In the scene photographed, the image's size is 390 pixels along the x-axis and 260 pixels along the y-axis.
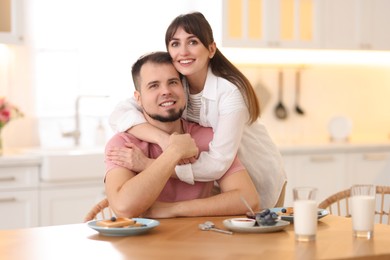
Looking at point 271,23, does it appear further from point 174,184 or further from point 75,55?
point 174,184

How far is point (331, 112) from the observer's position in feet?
20.9

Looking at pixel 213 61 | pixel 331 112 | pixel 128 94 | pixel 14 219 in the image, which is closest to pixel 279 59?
pixel 331 112

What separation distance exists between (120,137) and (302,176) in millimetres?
2762

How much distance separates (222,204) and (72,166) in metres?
2.10

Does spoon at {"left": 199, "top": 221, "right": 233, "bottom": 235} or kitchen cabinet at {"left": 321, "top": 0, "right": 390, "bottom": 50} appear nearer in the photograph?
spoon at {"left": 199, "top": 221, "right": 233, "bottom": 235}

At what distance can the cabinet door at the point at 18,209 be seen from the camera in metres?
4.62

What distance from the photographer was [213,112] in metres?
3.05

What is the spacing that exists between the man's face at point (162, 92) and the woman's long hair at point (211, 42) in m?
0.13

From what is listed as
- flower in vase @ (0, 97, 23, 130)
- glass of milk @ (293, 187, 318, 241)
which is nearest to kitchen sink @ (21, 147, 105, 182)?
flower in vase @ (0, 97, 23, 130)

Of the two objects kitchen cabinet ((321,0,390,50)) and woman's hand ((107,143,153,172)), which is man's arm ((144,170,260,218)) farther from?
kitchen cabinet ((321,0,390,50))

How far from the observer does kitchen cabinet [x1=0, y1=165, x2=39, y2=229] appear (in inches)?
182

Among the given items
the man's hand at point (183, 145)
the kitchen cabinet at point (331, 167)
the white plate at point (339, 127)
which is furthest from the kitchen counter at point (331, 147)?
the man's hand at point (183, 145)

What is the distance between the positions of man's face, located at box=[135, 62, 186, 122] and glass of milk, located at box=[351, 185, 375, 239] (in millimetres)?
795

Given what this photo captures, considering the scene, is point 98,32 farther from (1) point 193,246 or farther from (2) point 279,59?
(1) point 193,246
